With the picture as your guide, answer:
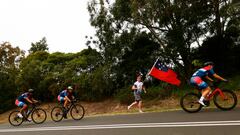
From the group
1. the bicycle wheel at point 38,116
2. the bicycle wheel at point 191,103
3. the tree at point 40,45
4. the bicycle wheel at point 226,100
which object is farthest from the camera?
the tree at point 40,45

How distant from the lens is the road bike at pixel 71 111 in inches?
763

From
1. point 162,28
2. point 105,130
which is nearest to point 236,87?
point 162,28

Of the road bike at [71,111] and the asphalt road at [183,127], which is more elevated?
the road bike at [71,111]

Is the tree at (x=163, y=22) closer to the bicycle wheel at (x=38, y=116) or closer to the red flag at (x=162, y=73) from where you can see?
the red flag at (x=162, y=73)

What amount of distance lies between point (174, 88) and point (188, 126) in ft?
45.0

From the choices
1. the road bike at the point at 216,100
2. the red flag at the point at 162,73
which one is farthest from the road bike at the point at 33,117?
the road bike at the point at 216,100

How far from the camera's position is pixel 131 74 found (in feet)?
90.9

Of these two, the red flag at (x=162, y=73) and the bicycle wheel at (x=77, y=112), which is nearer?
the bicycle wheel at (x=77, y=112)

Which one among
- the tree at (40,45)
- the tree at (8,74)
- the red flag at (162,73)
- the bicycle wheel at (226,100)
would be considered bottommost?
the bicycle wheel at (226,100)

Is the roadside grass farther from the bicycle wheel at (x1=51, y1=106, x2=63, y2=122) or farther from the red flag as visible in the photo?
the bicycle wheel at (x1=51, y1=106, x2=63, y2=122)

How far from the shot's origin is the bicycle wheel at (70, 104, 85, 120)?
63.4 ft

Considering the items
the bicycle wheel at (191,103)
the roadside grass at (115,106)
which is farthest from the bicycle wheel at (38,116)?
the bicycle wheel at (191,103)

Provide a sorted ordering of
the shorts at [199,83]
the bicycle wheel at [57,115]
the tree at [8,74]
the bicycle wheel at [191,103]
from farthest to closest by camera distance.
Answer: the tree at [8,74]
the bicycle wheel at [57,115]
the bicycle wheel at [191,103]
the shorts at [199,83]

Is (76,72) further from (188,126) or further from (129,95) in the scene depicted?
(188,126)
